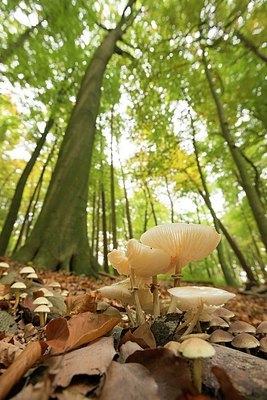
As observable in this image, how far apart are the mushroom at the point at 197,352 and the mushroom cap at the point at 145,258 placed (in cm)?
49

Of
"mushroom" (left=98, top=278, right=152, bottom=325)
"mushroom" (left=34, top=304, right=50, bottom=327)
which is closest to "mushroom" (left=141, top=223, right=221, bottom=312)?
"mushroom" (left=98, top=278, right=152, bottom=325)

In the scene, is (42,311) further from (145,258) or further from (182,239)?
(182,239)

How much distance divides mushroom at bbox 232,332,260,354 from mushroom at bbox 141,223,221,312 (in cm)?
37

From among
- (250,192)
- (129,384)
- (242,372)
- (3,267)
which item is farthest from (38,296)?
(250,192)

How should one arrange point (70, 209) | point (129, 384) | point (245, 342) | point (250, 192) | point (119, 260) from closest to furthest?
point (129, 384) → point (245, 342) → point (119, 260) → point (70, 209) → point (250, 192)

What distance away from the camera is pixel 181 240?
4.53 feet

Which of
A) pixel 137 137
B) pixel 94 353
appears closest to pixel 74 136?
pixel 94 353

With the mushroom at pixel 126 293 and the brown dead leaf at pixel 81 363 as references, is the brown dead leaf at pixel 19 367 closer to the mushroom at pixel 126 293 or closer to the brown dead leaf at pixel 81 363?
the brown dead leaf at pixel 81 363

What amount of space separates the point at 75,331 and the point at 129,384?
1.36ft

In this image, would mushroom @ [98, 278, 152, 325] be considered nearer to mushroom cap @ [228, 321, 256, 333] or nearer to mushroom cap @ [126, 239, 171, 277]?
mushroom cap @ [126, 239, 171, 277]

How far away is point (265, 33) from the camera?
19.2 ft

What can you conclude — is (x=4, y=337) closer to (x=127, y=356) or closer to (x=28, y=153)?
(x=127, y=356)

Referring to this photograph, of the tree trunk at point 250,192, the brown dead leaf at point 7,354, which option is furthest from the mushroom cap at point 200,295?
the tree trunk at point 250,192

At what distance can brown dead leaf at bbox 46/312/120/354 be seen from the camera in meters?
1.04
